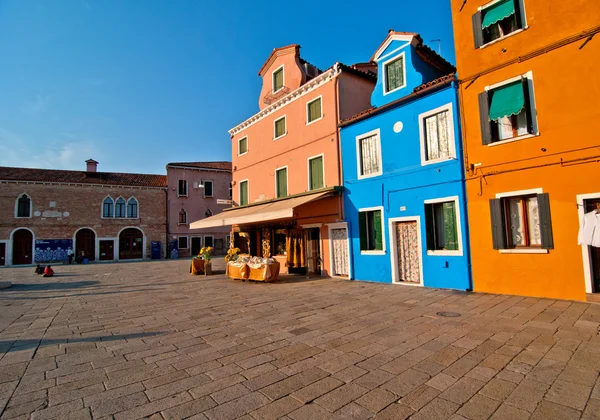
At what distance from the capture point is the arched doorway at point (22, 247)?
2811 centimetres

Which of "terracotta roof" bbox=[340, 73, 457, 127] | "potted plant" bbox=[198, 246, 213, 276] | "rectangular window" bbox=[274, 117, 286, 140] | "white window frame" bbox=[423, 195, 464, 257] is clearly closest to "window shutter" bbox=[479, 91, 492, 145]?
"terracotta roof" bbox=[340, 73, 457, 127]

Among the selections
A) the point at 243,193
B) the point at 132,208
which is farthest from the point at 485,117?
the point at 132,208

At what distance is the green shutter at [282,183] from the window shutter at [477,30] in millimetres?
8985

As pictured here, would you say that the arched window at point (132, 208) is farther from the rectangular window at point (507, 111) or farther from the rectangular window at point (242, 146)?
the rectangular window at point (507, 111)

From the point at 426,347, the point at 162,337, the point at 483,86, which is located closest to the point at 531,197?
the point at 483,86

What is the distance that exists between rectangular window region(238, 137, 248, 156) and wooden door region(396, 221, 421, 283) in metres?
11.0

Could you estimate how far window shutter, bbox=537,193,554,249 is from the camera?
24.0ft

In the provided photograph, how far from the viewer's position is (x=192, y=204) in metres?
34.1

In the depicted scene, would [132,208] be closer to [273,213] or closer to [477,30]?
[273,213]

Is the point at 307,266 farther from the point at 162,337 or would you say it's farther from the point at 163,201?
the point at 163,201

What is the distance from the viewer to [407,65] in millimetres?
10719

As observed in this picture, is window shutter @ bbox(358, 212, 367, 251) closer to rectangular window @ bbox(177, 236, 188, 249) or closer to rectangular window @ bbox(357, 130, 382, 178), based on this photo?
rectangular window @ bbox(357, 130, 382, 178)

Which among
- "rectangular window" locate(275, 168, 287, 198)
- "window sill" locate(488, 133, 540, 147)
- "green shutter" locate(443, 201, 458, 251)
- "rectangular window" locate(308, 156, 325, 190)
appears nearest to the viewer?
"window sill" locate(488, 133, 540, 147)

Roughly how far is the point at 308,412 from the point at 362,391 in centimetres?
68
